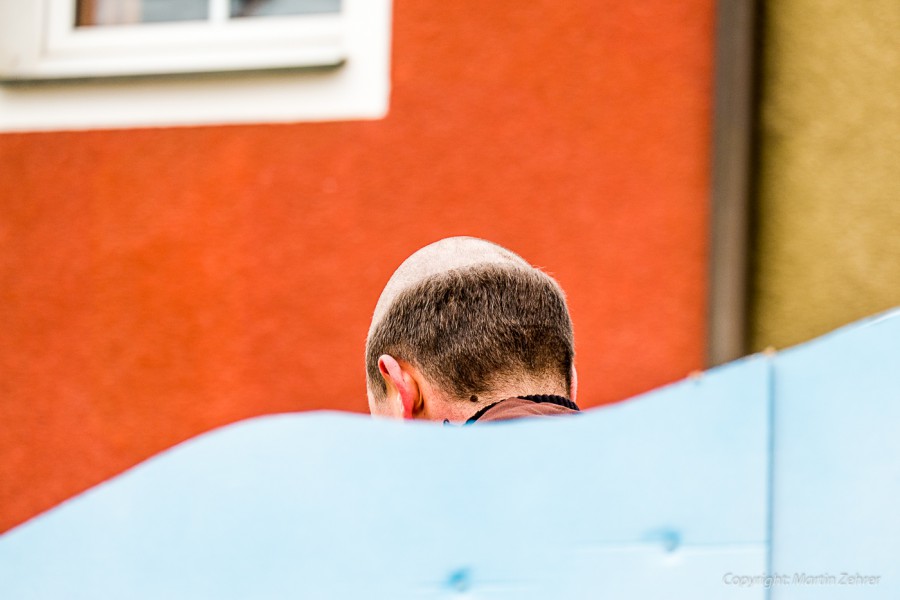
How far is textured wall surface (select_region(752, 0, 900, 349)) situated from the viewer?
3.40 metres

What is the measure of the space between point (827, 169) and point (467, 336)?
7.47 feet

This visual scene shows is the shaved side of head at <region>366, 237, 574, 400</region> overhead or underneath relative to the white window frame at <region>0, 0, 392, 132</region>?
underneath

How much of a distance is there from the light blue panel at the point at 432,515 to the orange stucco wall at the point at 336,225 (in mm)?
2552

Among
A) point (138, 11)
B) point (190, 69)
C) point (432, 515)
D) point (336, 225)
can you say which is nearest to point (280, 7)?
point (190, 69)

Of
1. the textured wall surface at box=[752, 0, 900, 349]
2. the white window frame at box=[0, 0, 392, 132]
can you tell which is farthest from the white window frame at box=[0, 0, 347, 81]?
the textured wall surface at box=[752, 0, 900, 349]

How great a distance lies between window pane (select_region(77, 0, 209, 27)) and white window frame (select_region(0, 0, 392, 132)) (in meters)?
0.04

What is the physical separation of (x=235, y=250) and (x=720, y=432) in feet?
9.98

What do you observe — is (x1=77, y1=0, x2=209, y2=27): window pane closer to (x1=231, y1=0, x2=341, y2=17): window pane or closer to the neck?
(x1=231, y1=0, x2=341, y2=17): window pane

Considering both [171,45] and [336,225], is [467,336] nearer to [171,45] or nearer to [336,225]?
[336,225]

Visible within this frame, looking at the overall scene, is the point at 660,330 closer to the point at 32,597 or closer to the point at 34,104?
the point at 34,104

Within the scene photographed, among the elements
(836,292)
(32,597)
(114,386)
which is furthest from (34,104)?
(32,597)

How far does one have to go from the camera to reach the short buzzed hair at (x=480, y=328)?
5.06 ft

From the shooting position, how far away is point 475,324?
157cm

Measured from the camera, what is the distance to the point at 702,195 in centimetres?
354
